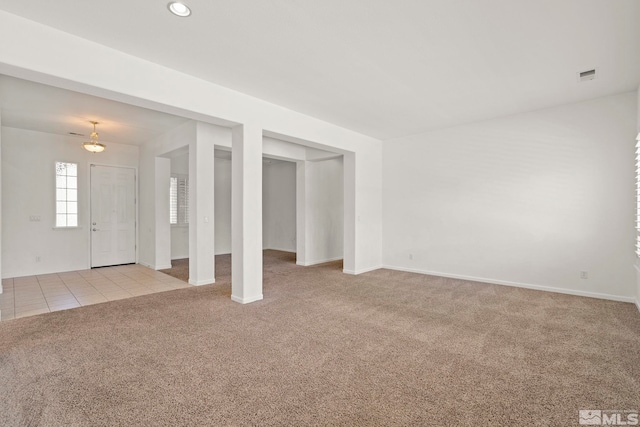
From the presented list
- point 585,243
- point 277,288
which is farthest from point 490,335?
point 277,288

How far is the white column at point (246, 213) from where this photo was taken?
421 centimetres

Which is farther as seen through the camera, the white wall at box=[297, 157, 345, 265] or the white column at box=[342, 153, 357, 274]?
the white wall at box=[297, 157, 345, 265]

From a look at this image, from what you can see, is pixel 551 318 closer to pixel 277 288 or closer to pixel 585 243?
pixel 585 243

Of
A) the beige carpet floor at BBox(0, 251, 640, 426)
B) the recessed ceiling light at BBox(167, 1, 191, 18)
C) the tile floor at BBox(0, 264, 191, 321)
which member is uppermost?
the recessed ceiling light at BBox(167, 1, 191, 18)

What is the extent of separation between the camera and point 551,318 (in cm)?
358

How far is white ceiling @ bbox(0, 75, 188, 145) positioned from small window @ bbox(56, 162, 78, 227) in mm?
717

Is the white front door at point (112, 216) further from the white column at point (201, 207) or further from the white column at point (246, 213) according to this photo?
the white column at point (246, 213)

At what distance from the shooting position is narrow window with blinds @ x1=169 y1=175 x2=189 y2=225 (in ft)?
26.7

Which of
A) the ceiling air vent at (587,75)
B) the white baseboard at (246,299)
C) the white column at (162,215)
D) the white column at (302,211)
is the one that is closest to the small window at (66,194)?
the white column at (162,215)

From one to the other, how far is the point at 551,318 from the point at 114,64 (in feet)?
17.7

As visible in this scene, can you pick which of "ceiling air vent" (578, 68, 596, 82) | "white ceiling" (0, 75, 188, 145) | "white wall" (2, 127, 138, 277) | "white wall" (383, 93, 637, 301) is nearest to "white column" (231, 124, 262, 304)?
"white ceiling" (0, 75, 188, 145)

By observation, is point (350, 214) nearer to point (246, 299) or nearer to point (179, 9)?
point (246, 299)

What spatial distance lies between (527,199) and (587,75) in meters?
1.91

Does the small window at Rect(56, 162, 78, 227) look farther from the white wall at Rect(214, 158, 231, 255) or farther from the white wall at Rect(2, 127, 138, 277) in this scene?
the white wall at Rect(214, 158, 231, 255)
